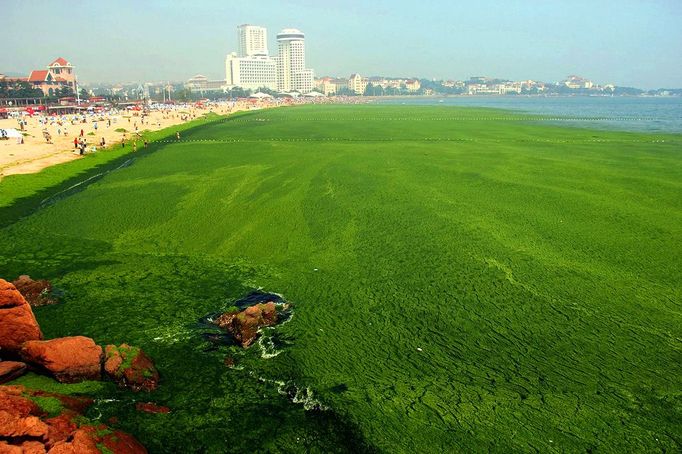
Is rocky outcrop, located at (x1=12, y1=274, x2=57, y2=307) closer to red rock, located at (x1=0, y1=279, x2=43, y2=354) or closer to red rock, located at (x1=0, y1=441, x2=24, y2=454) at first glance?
red rock, located at (x1=0, y1=279, x2=43, y2=354)

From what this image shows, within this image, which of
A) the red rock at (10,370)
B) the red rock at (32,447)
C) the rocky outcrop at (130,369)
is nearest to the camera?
the red rock at (32,447)

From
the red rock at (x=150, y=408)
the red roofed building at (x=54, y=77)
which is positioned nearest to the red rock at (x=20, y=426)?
the red rock at (x=150, y=408)

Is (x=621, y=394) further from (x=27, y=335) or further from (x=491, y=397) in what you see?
(x=27, y=335)

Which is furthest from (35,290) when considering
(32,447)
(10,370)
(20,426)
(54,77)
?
(54,77)

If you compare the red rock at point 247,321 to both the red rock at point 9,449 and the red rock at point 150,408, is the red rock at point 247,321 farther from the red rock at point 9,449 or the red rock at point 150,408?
the red rock at point 9,449

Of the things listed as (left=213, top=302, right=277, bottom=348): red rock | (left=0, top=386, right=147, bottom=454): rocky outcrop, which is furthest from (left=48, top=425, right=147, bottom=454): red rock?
(left=213, top=302, right=277, bottom=348): red rock

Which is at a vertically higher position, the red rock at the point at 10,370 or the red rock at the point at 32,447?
the red rock at the point at 32,447

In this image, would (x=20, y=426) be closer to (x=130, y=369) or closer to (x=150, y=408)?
(x=150, y=408)
